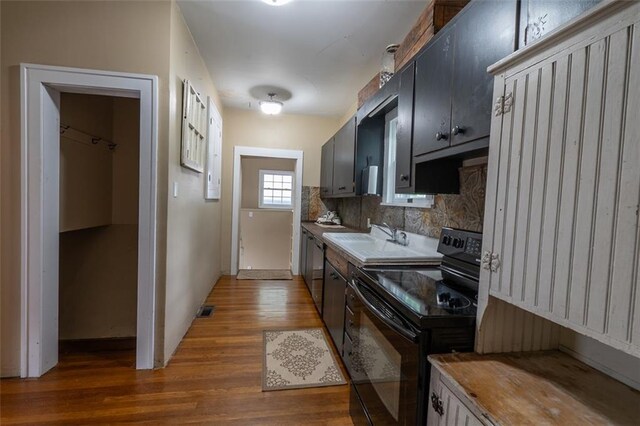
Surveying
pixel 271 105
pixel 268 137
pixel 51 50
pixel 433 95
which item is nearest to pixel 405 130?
pixel 433 95

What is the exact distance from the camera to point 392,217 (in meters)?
2.73

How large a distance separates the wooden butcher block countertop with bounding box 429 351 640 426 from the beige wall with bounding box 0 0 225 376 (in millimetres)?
1974

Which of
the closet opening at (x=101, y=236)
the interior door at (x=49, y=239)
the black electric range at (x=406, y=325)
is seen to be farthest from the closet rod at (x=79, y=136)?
the black electric range at (x=406, y=325)

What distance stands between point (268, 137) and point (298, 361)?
3.41 metres

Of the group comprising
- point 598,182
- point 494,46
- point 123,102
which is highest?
point 123,102

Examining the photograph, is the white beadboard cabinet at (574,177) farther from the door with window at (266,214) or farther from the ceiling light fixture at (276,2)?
the door with window at (266,214)

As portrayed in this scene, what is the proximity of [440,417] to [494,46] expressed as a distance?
129 centimetres

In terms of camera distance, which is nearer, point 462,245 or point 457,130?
point 457,130

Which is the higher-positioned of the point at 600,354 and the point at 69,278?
the point at 600,354

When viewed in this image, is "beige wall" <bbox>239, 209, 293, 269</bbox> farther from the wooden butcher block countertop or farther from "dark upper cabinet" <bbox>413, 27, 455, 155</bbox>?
the wooden butcher block countertop

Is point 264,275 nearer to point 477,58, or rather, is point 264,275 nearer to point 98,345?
point 98,345

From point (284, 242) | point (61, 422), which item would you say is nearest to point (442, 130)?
point (61, 422)

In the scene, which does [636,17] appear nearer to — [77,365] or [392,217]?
[392,217]

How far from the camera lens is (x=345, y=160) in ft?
10.4
